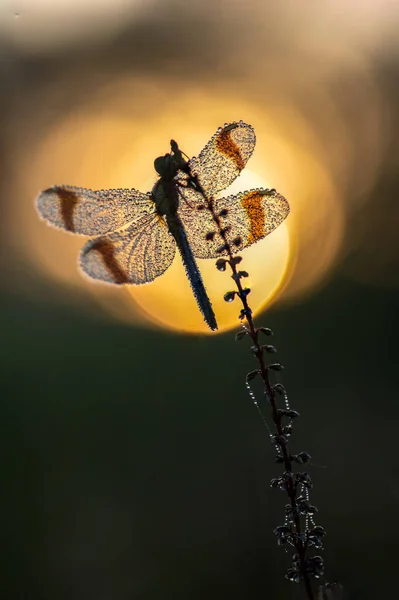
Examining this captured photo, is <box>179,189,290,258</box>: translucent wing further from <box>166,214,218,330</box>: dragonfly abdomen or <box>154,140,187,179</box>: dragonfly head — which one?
<box>154,140,187,179</box>: dragonfly head

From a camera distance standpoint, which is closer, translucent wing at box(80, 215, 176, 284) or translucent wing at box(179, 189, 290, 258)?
translucent wing at box(179, 189, 290, 258)

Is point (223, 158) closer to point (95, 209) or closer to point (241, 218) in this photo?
point (241, 218)

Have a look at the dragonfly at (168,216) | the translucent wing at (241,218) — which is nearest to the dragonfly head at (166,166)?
the dragonfly at (168,216)

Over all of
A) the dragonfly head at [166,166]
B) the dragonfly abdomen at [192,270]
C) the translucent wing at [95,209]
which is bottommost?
the dragonfly abdomen at [192,270]

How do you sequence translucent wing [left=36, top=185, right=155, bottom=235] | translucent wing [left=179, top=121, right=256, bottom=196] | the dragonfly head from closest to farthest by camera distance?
the dragonfly head
translucent wing [left=179, top=121, right=256, bottom=196]
translucent wing [left=36, top=185, right=155, bottom=235]

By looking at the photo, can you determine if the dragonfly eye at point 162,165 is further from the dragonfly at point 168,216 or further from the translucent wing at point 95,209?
the translucent wing at point 95,209

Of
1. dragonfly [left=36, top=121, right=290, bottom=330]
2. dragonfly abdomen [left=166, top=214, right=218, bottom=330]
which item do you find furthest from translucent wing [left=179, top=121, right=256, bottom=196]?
dragonfly abdomen [left=166, top=214, right=218, bottom=330]
